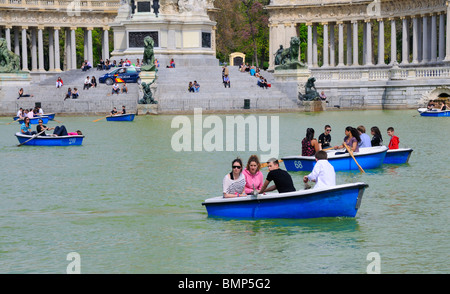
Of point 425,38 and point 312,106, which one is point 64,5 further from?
point 312,106

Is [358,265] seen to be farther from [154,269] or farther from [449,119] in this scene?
[449,119]

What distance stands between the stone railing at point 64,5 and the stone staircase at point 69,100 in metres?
32.8

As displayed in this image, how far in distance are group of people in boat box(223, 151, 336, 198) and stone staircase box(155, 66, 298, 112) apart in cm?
4755

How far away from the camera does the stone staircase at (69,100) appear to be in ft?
243

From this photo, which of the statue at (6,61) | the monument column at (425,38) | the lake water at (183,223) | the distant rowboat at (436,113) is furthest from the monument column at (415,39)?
the lake water at (183,223)

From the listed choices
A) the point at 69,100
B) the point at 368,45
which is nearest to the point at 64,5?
the point at 368,45

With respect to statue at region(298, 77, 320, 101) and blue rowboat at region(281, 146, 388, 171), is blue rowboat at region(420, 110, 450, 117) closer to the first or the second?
statue at region(298, 77, 320, 101)

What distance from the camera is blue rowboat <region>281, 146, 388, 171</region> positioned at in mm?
34938

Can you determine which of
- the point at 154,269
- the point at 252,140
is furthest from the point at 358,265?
the point at 252,140

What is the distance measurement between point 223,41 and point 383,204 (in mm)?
113544

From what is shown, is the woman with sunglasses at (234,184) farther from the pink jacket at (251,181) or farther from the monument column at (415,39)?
the monument column at (415,39)

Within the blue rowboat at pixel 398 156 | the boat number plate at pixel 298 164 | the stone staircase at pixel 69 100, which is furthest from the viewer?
the stone staircase at pixel 69 100

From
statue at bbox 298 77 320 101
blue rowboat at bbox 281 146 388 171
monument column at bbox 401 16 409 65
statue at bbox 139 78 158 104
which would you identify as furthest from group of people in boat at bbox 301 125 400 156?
monument column at bbox 401 16 409 65

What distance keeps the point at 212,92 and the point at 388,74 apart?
53.4 feet
